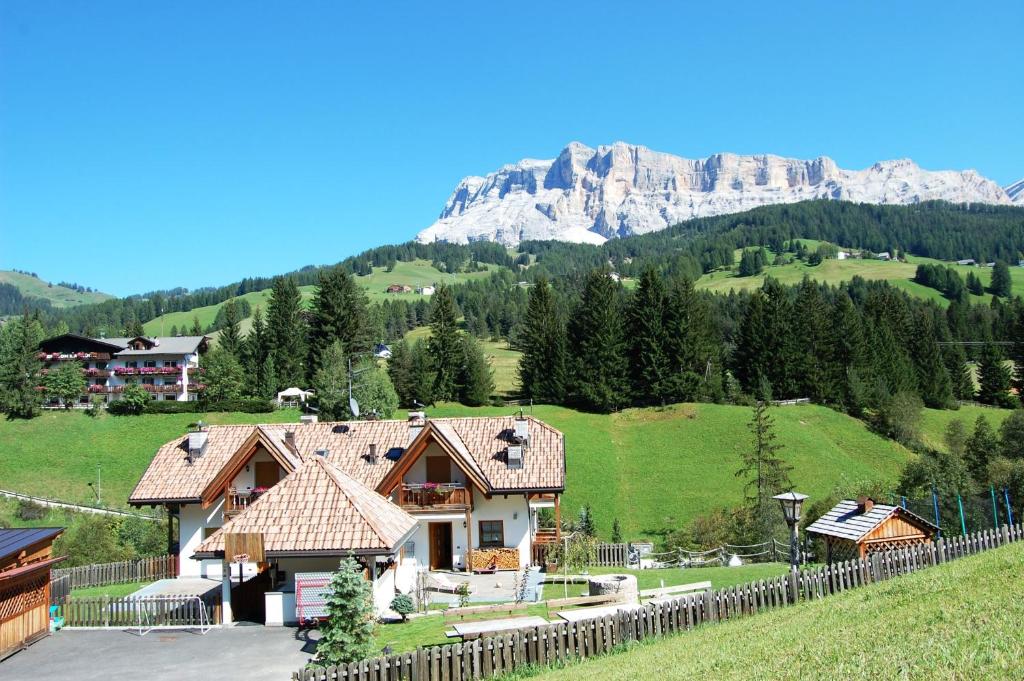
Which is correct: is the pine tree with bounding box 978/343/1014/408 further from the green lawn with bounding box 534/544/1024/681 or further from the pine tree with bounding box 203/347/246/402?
the green lawn with bounding box 534/544/1024/681

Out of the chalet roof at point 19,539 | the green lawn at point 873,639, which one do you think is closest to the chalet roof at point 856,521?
the green lawn at point 873,639

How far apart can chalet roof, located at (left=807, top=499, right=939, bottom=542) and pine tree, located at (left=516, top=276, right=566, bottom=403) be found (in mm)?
51207

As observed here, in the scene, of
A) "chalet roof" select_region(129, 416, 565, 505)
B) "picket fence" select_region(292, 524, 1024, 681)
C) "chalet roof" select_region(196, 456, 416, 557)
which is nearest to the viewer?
"picket fence" select_region(292, 524, 1024, 681)

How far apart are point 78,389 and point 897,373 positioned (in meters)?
83.2

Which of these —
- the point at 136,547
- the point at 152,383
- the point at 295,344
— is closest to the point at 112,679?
the point at 136,547

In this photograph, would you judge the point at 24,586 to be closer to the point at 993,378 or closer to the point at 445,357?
the point at 445,357

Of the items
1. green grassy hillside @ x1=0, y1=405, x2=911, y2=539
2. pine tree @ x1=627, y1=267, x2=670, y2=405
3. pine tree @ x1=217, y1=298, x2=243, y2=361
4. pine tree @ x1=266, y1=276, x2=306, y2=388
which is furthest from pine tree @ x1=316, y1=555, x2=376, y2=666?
pine tree @ x1=217, y1=298, x2=243, y2=361

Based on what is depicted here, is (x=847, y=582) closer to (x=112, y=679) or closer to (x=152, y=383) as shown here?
(x=112, y=679)

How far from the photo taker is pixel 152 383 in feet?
326

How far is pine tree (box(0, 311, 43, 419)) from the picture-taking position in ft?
230

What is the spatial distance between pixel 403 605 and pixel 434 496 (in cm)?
1040

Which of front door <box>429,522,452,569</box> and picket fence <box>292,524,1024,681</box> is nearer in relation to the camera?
picket fence <box>292,524,1024,681</box>

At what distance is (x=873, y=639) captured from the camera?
461 inches

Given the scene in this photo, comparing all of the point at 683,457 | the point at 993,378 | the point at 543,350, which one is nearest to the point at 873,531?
the point at 683,457
